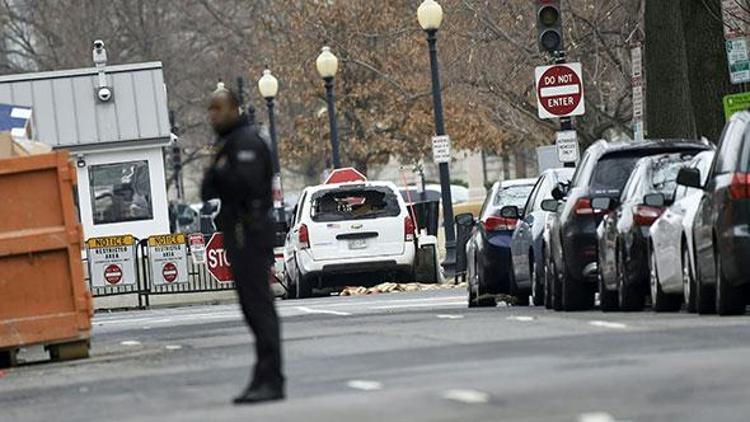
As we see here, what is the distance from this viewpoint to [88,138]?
1759 inches

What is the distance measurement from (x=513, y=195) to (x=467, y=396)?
59.6ft

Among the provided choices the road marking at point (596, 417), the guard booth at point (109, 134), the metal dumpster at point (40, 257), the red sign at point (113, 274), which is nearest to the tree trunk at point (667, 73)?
the red sign at point (113, 274)

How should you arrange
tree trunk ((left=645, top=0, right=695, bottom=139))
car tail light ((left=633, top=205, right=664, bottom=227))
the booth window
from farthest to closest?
1. the booth window
2. tree trunk ((left=645, top=0, right=695, bottom=139))
3. car tail light ((left=633, top=205, right=664, bottom=227))

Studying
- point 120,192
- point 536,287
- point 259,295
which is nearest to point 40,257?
point 259,295

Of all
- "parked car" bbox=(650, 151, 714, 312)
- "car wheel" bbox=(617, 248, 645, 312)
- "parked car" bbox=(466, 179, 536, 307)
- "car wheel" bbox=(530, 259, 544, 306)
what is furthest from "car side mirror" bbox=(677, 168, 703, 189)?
"parked car" bbox=(466, 179, 536, 307)

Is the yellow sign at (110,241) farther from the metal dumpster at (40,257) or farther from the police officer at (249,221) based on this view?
the police officer at (249,221)

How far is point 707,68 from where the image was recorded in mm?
30266

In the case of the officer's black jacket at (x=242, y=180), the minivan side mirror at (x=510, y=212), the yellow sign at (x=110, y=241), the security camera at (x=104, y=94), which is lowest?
the yellow sign at (x=110, y=241)

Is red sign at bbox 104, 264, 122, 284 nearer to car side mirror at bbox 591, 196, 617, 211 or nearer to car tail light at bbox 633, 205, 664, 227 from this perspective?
car side mirror at bbox 591, 196, 617, 211

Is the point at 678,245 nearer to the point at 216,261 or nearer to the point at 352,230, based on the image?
the point at 352,230

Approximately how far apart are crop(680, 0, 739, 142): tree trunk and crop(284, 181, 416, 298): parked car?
816 centimetres

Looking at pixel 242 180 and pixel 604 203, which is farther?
pixel 604 203

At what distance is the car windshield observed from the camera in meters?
30.7

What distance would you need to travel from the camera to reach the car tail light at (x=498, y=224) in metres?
29.5
